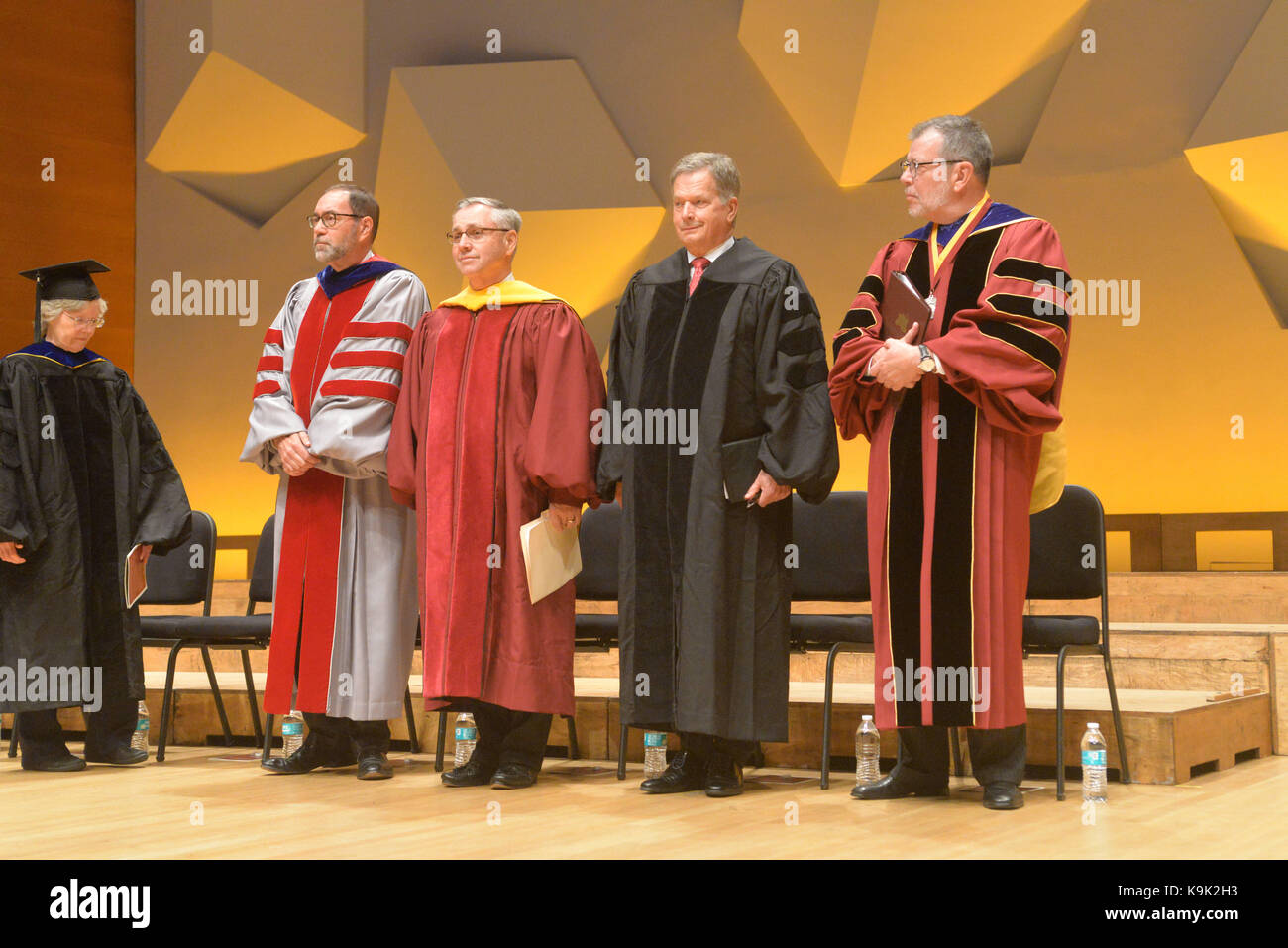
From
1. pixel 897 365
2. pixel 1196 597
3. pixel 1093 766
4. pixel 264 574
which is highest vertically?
pixel 897 365

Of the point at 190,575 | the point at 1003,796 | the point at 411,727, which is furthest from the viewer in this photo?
the point at 190,575

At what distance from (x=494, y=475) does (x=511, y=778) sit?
0.87 meters

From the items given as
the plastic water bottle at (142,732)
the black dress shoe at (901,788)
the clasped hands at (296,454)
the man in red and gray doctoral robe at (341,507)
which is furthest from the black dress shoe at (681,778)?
the plastic water bottle at (142,732)

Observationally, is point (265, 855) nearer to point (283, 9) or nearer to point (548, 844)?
point (548, 844)

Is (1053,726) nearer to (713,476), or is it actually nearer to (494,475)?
(713,476)

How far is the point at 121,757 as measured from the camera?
4.68 metres

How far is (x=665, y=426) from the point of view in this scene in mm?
3879

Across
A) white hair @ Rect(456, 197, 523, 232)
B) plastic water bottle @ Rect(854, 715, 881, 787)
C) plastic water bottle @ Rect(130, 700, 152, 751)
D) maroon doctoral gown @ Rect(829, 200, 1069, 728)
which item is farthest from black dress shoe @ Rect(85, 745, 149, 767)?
maroon doctoral gown @ Rect(829, 200, 1069, 728)

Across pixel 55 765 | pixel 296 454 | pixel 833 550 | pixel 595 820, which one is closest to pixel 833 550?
pixel 833 550

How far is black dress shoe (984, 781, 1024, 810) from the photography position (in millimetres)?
3436

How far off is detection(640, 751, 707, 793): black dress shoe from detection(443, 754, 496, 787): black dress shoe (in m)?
0.47

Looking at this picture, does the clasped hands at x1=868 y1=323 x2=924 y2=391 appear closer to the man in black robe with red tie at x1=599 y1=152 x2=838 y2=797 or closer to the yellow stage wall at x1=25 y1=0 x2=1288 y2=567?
the man in black robe with red tie at x1=599 y1=152 x2=838 y2=797
